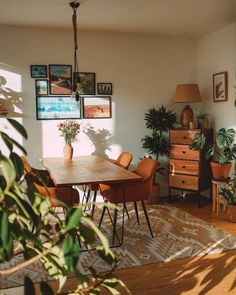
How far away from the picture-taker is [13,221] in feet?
2.27

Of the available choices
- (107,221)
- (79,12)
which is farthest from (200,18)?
(107,221)

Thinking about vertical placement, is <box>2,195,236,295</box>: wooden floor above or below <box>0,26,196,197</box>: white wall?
below

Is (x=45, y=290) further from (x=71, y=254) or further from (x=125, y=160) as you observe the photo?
(x=125, y=160)

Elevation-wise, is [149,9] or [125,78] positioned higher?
[149,9]

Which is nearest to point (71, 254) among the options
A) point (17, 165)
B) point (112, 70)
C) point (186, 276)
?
point (17, 165)

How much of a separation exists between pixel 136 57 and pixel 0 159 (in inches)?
191

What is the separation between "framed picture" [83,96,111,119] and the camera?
5.05 metres

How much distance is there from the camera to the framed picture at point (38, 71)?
4777mm

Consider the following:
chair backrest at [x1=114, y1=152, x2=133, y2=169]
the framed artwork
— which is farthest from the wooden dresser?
the framed artwork

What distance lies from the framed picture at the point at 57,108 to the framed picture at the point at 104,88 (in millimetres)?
389

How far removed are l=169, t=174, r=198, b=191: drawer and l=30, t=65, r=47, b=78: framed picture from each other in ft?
7.77

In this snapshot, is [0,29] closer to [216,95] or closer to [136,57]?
[136,57]

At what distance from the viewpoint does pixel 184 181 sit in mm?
4961

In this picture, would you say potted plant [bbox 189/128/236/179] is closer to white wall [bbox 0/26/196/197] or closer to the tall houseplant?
white wall [bbox 0/26/196/197]
